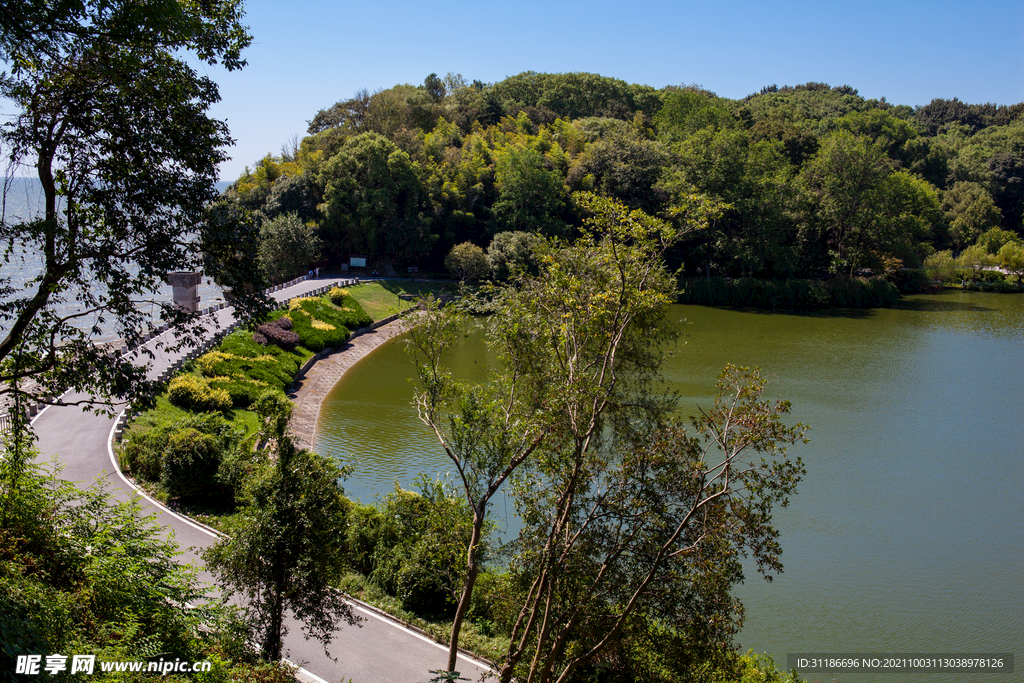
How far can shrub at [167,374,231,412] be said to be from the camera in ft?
79.9

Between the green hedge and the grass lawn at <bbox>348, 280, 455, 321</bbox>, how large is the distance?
2254 cm

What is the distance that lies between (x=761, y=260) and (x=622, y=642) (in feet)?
151

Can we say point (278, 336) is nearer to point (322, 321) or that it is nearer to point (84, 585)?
point (322, 321)

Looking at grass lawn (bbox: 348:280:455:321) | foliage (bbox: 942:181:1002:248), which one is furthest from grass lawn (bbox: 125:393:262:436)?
foliage (bbox: 942:181:1002:248)

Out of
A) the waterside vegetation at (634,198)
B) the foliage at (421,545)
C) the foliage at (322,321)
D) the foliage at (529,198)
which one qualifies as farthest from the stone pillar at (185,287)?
the foliage at (529,198)

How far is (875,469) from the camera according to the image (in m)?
21.7

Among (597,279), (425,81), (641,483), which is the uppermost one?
(425,81)

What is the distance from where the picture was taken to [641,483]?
9953mm

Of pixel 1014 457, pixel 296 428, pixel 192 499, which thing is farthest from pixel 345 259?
pixel 1014 457

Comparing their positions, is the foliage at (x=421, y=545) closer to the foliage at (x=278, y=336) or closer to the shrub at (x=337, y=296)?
the foliage at (x=278, y=336)

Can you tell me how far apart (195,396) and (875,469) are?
79.4 feet

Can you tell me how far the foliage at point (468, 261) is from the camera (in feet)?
165

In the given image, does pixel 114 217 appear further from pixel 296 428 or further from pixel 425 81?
pixel 425 81

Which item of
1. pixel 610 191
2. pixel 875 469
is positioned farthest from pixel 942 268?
pixel 875 469
